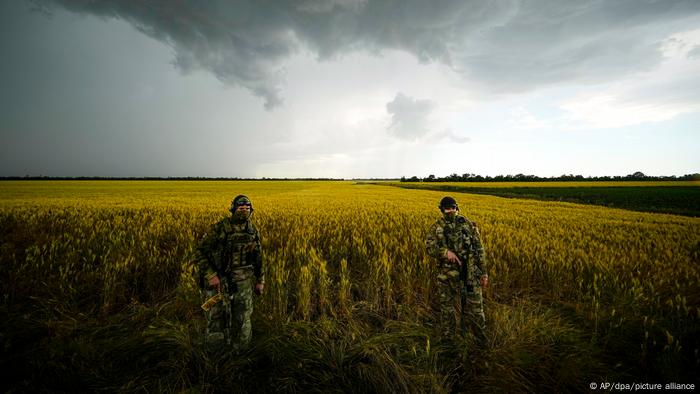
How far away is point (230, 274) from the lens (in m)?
3.22

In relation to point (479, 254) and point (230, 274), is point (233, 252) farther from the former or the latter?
point (479, 254)

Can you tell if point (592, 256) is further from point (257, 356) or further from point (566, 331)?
point (257, 356)

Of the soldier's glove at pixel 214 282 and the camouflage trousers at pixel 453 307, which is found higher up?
the soldier's glove at pixel 214 282

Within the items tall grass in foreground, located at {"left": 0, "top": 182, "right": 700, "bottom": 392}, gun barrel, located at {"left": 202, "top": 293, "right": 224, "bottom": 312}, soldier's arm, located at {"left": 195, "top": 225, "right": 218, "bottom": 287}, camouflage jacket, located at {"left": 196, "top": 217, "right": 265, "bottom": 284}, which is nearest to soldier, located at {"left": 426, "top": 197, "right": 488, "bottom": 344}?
tall grass in foreground, located at {"left": 0, "top": 182, "right": 700, "bottom": 392}

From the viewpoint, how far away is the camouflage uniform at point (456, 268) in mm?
3426

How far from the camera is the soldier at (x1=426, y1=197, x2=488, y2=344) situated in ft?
11.2

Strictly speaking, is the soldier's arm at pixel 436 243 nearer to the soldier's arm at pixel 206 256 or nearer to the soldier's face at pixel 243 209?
the soldier's face at pixel 243 209

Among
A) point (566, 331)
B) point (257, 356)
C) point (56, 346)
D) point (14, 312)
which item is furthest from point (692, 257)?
point (14, 312)

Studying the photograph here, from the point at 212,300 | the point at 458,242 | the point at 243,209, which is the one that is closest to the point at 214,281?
the point at 212,300

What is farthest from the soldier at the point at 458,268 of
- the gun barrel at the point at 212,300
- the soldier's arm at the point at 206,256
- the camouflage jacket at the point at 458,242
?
the soldier's arm at the point at 206,256

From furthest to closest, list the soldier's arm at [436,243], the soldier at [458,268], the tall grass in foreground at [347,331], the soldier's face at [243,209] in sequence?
1. the soldier's arm at [436,243]
2. the soldier at [458,268]
3. the soldier's face at [243,209]
4. the tall grass in foreground at [347,331]

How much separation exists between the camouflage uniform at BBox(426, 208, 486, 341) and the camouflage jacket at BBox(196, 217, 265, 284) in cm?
235

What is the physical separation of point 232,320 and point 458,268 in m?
2.89

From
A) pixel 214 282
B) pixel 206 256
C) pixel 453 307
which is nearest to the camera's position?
pixel 214 282
